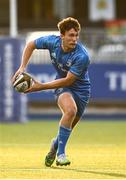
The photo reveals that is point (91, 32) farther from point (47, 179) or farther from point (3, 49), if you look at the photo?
point (47, 179)

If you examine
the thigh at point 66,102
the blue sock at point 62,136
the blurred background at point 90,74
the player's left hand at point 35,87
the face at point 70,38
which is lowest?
the blurred background at point 90,74

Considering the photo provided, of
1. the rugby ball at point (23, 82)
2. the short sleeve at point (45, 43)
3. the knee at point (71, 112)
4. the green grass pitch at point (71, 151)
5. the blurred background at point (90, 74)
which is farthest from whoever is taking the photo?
the blurred background at point (90, 74)

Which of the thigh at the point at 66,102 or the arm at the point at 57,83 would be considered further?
the thigh at the point at 66,102

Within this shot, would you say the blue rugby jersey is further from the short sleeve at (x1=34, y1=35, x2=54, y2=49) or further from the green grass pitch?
the green grass pitch

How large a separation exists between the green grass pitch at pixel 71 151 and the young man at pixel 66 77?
415 millimetres

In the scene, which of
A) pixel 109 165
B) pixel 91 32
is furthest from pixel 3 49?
pixel 109 165

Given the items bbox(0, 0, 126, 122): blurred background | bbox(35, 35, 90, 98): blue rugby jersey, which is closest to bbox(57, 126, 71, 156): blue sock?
bbox(35, 35, 90, 98): blue rugby jersey

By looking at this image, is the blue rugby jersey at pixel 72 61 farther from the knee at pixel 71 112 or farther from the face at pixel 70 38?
the knee at pixel 71 112

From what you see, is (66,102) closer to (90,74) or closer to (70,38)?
(70,38)

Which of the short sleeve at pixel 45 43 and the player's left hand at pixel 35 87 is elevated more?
the short sleeve at pixel 45 43

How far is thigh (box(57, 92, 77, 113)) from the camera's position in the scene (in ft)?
40.7

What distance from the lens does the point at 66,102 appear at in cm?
1246

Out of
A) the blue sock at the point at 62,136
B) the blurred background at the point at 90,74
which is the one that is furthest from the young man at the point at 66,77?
the blurred background at the point at 90,74

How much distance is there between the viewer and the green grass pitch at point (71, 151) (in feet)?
38.4
